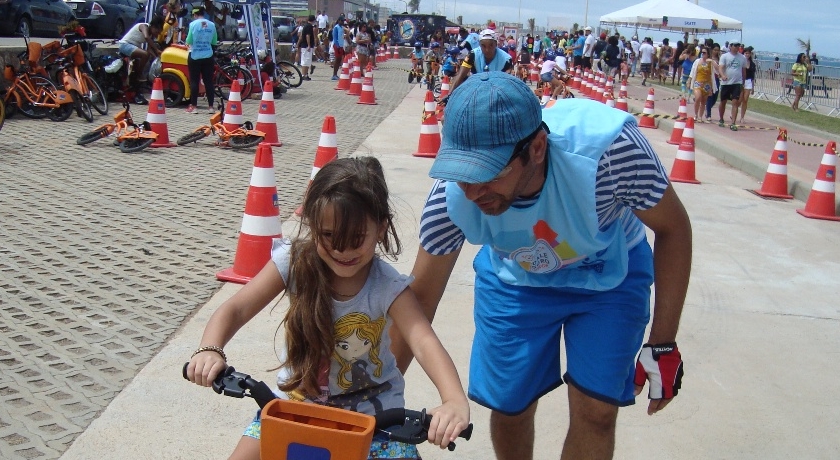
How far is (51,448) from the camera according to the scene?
3.27 meters

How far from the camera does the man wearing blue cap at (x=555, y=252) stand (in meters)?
2.31

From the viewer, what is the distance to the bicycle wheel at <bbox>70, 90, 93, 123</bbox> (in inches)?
489

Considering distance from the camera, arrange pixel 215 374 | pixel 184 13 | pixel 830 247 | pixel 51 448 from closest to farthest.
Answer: pixel 215 374, pixel 51 448, pixel 830 247, pixel 184 13

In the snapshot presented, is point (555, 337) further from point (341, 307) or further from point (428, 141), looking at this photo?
point (428, 141)

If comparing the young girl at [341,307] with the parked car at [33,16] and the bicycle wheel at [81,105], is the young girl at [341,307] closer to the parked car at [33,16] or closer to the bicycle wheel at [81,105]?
the bicycle wheel at [81,105]

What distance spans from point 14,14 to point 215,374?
21.5 metres

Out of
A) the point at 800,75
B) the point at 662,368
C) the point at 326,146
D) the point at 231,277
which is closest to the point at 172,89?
the point at 326,146

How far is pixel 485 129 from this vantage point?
88.0 inches

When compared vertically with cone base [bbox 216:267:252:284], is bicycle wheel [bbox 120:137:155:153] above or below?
above

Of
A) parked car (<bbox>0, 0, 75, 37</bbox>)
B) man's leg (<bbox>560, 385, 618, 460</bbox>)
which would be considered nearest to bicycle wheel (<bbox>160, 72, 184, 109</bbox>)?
parked car (<bbox>0, 0, 75, 37</bbox>)

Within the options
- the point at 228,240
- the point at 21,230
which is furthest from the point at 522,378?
the point at 21,230

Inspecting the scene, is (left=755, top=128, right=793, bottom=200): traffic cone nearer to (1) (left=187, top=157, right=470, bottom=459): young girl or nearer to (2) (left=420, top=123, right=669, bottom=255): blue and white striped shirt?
(2) (left=420, top=123, right=669, bottom=255): blue and white striped shirt

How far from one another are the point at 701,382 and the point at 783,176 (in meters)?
6.67

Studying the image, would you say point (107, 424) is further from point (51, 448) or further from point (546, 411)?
point (546, 411)
